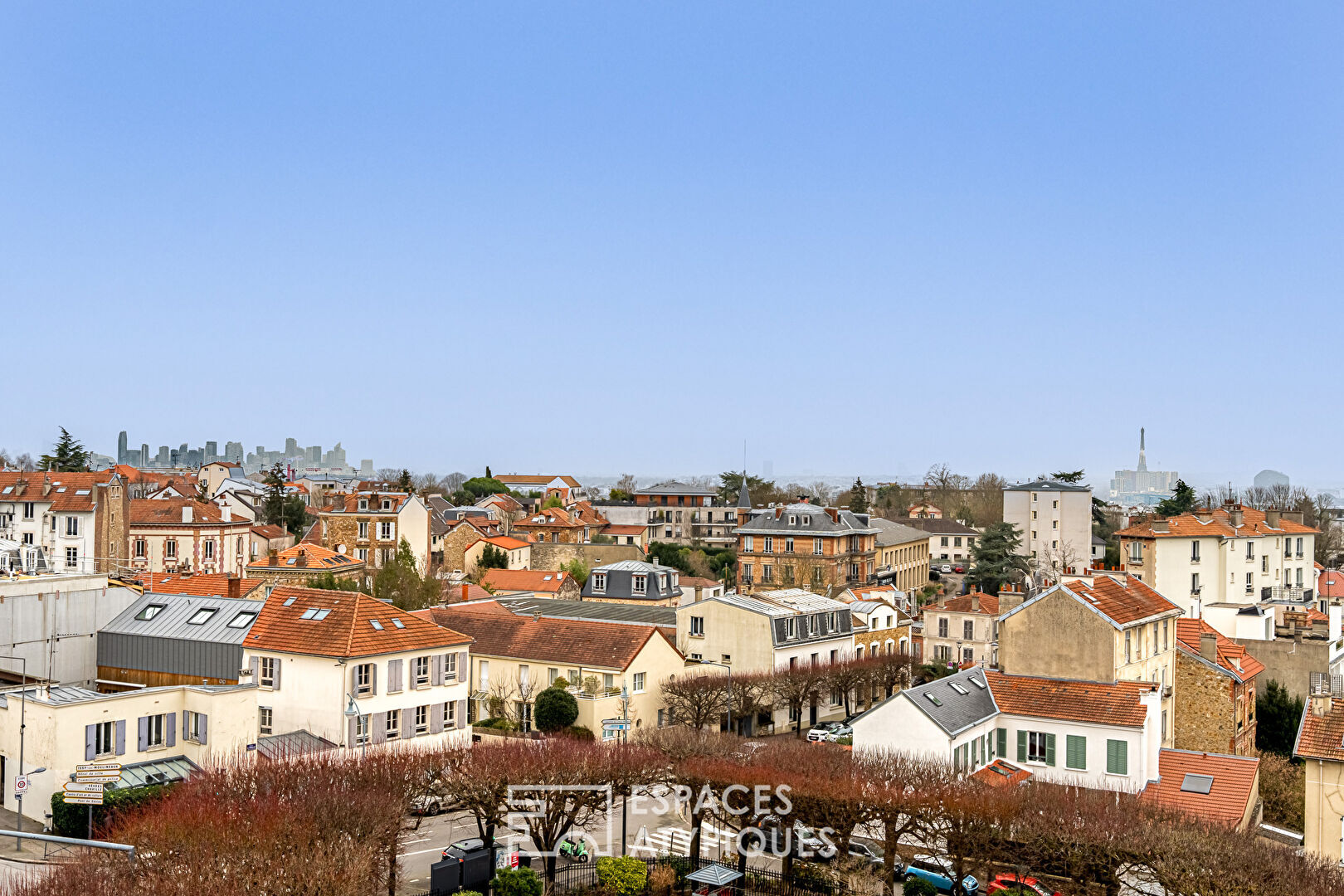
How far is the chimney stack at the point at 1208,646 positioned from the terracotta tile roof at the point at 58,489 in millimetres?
65345

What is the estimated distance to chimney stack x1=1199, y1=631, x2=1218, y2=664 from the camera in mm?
47250

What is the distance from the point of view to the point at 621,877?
28.4 m

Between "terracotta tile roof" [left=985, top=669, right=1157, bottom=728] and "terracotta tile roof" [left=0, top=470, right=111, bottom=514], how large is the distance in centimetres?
6035

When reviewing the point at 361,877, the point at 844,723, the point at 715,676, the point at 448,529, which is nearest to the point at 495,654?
the point at 715,676

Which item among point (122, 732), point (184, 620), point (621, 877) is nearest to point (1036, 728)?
point (621, 877)

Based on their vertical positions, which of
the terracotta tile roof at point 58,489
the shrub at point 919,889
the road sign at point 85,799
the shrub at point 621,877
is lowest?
the shrub at point 919,889

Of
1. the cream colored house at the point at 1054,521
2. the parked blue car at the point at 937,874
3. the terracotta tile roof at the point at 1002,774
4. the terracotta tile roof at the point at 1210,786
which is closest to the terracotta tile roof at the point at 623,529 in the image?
the cream colored house at the point at 1054,521

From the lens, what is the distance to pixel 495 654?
5047 cm

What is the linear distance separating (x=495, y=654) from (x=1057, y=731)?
23.9 m

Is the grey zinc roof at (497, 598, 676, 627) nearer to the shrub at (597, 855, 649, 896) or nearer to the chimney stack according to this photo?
the chimney stack

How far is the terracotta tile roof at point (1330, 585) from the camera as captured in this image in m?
79.7

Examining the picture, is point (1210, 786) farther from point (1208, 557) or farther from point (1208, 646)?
point (1208, 557)

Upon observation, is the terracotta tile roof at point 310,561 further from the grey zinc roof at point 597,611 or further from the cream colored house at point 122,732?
the cream colored house at point 122,732

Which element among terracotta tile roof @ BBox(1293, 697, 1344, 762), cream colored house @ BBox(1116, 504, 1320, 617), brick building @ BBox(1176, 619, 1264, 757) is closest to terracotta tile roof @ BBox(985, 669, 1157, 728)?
terracotta tile roof @ BBox(1293, 697, 1344, 762)
